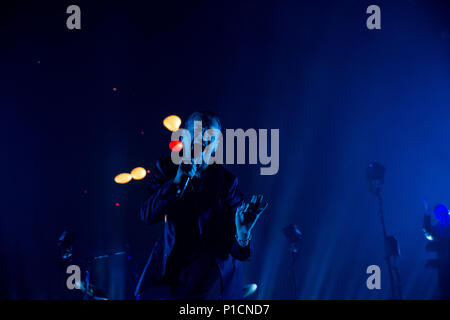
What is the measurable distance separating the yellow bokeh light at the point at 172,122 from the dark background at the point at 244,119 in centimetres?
17

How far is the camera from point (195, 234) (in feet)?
6.52

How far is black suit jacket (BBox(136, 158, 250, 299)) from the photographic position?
1.94 m

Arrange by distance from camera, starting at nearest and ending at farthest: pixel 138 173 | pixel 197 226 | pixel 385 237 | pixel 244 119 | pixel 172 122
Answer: pixel 197 226, pixel 385 237, pixel 138 173, pixel 172 122, pixel 244 119

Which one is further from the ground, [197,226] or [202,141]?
[202,141]

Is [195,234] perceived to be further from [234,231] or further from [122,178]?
[122,178]

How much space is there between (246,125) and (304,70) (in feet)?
5.84

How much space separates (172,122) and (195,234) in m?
4.95

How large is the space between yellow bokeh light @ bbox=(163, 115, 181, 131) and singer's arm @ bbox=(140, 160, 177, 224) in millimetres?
4585

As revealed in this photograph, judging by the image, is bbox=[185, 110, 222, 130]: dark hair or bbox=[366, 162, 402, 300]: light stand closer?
bbox=[185, 110, 222, 130]: dark hair

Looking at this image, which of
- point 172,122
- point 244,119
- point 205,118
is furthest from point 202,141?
point 244,119

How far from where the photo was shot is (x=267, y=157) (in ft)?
23.5

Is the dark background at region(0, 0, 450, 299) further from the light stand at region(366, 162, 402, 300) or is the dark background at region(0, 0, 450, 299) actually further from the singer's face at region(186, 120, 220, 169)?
the singer's face at region(186, 120, 220, 169)

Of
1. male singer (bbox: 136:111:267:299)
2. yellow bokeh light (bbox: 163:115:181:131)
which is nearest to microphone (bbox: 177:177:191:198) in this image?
male singer (bbox: 136:111:267:299)
